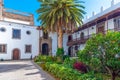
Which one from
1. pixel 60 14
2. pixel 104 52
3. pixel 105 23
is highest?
pixel 60 14

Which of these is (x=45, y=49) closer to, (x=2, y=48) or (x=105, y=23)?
(x=2, y=48)

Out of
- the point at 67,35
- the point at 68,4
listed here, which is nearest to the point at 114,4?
the point at 68,4

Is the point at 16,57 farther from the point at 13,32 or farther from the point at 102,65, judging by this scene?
the point at 102,65

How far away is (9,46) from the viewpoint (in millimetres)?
37844

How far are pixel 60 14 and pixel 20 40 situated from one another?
47.4 ft

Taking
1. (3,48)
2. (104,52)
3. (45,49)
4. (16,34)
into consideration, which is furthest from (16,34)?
(104,52)

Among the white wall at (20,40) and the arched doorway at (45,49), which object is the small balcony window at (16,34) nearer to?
the white wall at (20,40)

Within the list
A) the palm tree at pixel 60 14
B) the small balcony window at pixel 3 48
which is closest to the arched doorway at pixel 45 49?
the small balcony window at pixel 3 48

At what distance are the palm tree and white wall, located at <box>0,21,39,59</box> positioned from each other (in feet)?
32.6

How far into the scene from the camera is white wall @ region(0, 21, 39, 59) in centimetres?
3709

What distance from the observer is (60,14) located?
91.5 ft

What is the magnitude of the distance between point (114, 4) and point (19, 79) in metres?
20.8

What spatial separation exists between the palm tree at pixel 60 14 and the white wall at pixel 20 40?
9.94m

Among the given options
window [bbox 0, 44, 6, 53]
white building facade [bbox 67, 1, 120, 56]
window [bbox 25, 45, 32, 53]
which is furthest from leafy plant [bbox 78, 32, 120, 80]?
window [bbox 25, 45, 32, 53]
